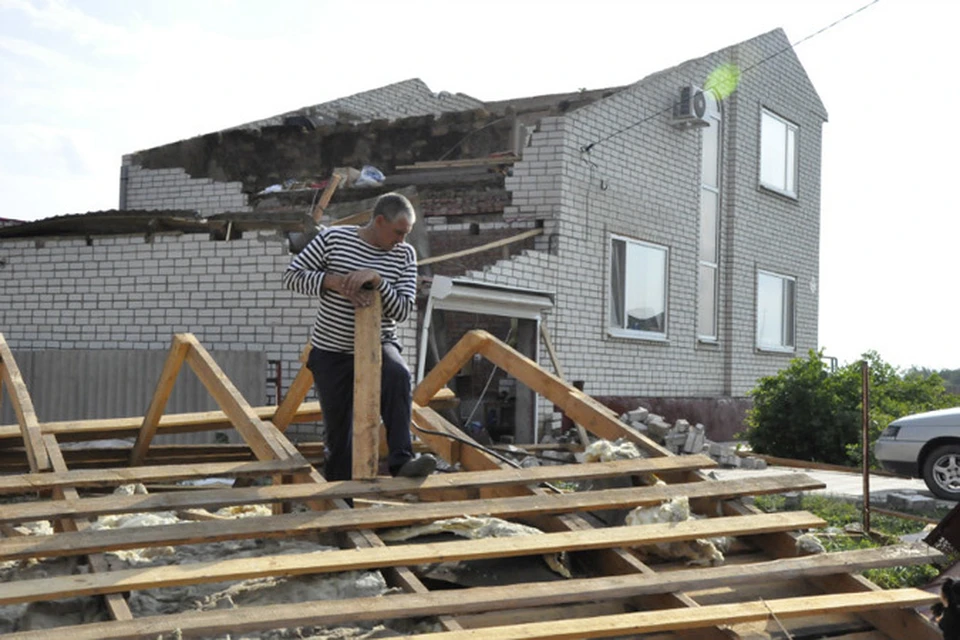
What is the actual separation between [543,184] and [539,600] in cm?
1047

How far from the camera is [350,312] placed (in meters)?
5.25

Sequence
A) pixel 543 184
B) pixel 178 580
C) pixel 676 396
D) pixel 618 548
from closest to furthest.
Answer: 1. pixel 178 580
2. pixel 618 548
3. pixel 543 184
4. pixel 676 396

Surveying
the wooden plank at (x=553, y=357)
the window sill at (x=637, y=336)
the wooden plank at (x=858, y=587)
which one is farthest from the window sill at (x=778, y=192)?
the wooden plank at (x=858, y=587)

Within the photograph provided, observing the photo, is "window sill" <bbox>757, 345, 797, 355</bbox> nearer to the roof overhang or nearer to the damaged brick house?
the damaged brick house

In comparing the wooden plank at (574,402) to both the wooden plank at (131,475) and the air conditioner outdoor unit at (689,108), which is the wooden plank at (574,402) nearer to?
the wooden plank at (131,475)

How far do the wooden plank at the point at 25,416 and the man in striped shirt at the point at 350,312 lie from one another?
1270mm

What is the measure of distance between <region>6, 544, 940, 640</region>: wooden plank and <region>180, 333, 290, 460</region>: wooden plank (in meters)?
1.50

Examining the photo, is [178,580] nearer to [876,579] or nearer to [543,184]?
[876,579]

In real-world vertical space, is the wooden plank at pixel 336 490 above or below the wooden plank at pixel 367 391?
below

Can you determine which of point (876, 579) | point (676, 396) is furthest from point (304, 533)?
point (676, 396)

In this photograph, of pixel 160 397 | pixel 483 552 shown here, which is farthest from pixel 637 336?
pixel 483 552

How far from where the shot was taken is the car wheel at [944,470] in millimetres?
10969

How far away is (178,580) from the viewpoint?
386 centimetres

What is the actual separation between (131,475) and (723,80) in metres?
14.5
